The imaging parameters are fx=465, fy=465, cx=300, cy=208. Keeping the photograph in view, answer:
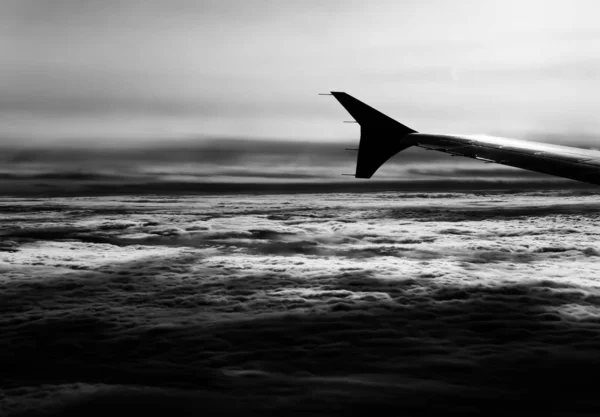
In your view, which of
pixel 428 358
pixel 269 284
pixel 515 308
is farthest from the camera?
pixel 269 284

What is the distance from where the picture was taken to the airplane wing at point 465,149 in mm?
8328

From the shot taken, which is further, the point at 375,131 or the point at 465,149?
the point at 375,131

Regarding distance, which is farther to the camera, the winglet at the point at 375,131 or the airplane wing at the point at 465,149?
the winglet at the point at 375,131

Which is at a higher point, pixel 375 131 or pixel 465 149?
pixel 375 131

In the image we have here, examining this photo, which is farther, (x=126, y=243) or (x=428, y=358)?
(x=126, y=243)

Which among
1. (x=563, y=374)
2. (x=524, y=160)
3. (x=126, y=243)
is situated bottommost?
(x=126, y=243)

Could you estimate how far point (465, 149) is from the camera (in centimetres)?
1095

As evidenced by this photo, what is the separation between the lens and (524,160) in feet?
30.4

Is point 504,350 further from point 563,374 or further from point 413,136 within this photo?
point 413,136

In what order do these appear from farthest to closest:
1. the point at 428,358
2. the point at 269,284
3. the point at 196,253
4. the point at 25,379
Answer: the point at 196,253 → the point at 269,284 → the point at 428,358 → the point at 25,379

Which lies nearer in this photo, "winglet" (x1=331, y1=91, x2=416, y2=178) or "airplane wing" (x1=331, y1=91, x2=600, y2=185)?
"airplane wing" (x1=331, y1=91, x2=600, y2=185)

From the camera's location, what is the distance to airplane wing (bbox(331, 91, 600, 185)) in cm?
833

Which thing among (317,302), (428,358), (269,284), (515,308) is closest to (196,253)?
(269,284)

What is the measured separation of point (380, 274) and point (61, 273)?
79.2 feet
